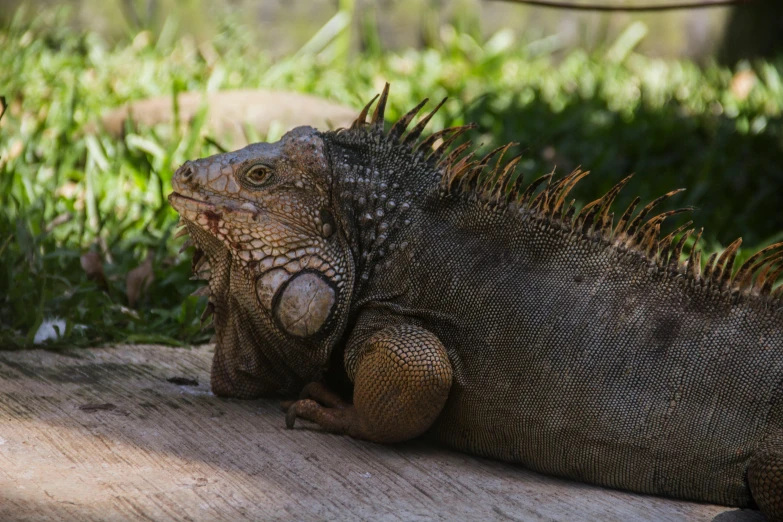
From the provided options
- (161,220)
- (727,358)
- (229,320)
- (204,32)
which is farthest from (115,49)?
(727,358)

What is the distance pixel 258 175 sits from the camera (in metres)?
3.27

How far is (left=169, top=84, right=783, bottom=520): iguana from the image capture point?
3.02 m

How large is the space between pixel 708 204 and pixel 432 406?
14.3 ft

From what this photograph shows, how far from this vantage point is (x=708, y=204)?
679cm

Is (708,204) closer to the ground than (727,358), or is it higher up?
higher up

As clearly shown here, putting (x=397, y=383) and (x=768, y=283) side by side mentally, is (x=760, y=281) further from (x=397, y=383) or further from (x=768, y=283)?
(x=397, y=383)

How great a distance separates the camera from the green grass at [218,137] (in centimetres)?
457

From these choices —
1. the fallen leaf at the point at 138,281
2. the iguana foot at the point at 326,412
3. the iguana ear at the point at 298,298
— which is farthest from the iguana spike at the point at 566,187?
the fallen leaf at the point at 138,281

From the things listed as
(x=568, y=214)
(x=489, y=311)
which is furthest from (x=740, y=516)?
(x=568, y=214)

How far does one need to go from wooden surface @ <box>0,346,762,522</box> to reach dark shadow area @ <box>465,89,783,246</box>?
11.9 feet

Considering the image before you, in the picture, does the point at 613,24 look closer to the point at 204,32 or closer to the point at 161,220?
the point at 204,32

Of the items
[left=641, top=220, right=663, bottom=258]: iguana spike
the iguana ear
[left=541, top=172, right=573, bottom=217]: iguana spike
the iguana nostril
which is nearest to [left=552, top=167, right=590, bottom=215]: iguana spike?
[left=541, top=172, right=573, bottom=217]: iguana spike

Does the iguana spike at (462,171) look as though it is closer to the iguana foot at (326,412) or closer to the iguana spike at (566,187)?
the iguana spike at (566,187)

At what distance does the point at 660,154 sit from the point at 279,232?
5.06 m
